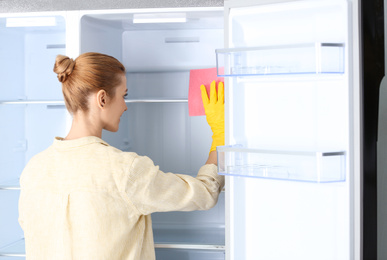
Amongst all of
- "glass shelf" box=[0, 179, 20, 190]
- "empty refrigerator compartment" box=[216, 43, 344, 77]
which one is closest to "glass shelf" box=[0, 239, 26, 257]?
"glass shelf" box=[0, 179, 20, 190]

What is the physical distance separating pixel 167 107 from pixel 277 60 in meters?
0.81

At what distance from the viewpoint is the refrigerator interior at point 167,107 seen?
2.11 metres

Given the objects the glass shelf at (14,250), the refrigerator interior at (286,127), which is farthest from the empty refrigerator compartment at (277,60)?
the glass shelf at (14,250)

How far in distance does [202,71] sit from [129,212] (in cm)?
62

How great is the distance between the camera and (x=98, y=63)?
158cm

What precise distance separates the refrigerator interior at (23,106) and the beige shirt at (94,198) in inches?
24.2

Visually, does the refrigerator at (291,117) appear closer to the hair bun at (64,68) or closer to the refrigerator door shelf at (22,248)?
the refrigerator door shelf at (22,248)

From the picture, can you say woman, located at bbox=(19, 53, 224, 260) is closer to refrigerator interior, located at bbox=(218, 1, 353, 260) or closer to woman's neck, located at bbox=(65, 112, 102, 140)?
woman's neck, located at bbox=(65, 112, 102, 140)

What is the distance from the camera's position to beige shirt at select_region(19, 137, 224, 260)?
1.52 m

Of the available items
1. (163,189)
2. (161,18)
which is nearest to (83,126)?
(163,189)

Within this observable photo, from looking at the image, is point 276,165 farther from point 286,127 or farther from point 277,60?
point 277,60

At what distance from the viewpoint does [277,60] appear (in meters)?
1.52

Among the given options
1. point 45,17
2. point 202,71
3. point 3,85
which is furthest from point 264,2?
point 3,85

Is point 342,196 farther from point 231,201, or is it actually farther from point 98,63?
point 98,63
